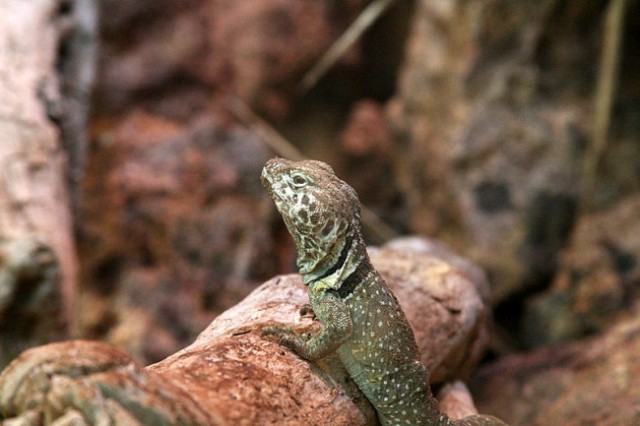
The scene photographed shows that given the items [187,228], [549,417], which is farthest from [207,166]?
[549,417]

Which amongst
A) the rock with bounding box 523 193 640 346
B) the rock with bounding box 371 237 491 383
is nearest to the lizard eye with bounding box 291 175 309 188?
the rock with bounding box 371 237 491 383

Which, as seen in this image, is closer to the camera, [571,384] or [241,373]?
[241,373]

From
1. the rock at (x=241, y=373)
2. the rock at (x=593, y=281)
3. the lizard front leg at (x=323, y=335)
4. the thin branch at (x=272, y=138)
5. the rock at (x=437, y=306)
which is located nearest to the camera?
the rock at (x=241, y=373)

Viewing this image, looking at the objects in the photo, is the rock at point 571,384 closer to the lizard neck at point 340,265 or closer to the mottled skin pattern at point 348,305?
the mottled skin pattern at point 348,305

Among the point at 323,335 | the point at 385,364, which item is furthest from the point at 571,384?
the point at 323,335

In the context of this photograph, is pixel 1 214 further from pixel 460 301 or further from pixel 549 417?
pixel 549 417

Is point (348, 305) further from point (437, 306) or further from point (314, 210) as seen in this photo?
point (437, 306)

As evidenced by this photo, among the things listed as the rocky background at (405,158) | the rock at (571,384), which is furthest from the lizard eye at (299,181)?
the rocky background at (405,158)
